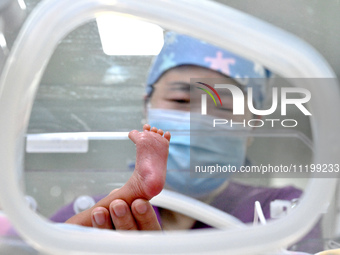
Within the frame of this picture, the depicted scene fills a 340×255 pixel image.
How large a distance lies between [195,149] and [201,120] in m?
0.06

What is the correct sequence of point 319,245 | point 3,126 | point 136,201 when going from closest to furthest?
point 3,126 < point 136,201 < point 319,245

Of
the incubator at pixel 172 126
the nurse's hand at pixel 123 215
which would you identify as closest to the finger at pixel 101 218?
the nurse's hand at pixel 123 215

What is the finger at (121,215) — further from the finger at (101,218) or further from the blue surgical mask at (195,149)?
the blue surgical mask at (195,149)

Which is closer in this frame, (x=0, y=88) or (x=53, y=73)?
(x=0, y=88)

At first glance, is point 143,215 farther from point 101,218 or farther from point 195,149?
point 195,149

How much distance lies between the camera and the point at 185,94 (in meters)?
0.75

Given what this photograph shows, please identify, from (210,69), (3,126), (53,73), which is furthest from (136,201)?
(53,73)

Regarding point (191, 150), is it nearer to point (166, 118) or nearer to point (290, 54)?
point (166, 118)

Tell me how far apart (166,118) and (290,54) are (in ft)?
1.39

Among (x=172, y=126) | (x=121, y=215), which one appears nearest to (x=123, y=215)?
(x=121, y=215)

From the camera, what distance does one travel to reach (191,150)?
0.76 m

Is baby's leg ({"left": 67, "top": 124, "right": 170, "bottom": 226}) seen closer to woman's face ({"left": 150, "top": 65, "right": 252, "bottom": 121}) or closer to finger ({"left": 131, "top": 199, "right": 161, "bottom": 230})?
finger ({"left": 131, "top": 199, "right": 161, "bottom": 230})

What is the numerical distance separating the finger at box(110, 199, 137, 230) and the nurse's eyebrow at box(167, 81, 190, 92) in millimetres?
314

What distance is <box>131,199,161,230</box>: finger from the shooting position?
1.73 ft
